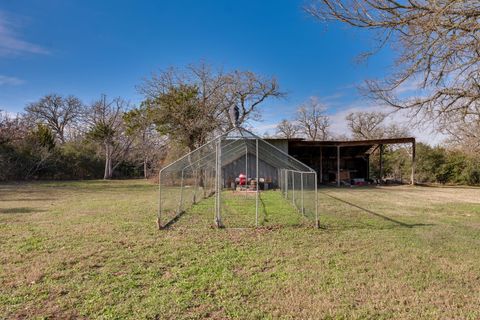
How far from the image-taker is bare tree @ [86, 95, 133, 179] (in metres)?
26.6

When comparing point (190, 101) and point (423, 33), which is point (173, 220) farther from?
point (190, 101)

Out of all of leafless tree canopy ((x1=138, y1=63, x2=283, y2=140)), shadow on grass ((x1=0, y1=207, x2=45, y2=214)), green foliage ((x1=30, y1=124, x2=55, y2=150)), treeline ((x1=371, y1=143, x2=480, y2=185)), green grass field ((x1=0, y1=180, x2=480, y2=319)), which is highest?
leafless tree canopy ((x1=138, y1=63, x2=283, y2=140))

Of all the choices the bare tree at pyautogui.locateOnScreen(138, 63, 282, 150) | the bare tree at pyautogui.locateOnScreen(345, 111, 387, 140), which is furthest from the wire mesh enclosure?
the bare tree at pyautogui.locateOnScreen(345, 111, 387, 140)

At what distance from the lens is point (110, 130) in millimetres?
26953

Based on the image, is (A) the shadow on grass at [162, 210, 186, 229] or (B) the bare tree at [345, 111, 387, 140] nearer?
(A) the shadow on grass at [162, 210, 186, 229]

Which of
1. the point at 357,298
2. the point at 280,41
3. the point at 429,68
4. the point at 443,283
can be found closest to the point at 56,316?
the point at 357,298

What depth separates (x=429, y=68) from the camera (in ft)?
18.2

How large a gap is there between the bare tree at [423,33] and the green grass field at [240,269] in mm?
3075

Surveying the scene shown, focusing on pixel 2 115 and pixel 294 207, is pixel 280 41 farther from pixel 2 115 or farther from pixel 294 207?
pixel 2 115

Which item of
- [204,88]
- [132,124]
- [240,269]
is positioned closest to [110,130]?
[132,124]

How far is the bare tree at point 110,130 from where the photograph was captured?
2665 cm

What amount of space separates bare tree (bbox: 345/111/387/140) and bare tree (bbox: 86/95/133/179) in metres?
25.8

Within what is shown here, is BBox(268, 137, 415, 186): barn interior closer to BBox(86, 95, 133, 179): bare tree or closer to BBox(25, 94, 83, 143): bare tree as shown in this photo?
BBox(86, 95, 133, 179): bare tree

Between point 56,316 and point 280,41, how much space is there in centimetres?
1363
